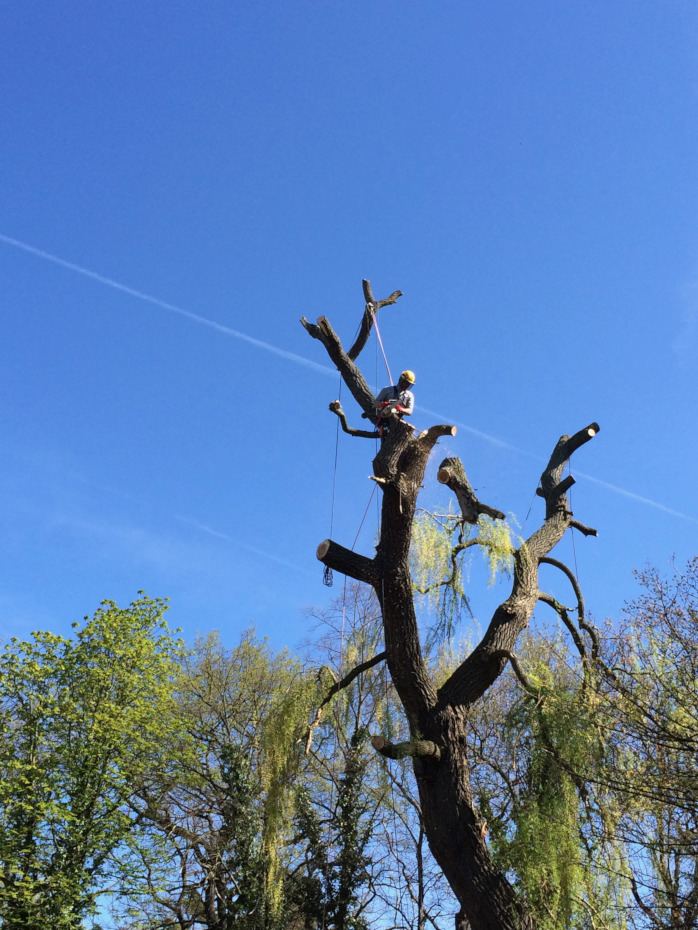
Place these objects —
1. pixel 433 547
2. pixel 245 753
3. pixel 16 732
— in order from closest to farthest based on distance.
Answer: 1. pixel 433 547
2. pixel 16 732
3. pixel 245 753

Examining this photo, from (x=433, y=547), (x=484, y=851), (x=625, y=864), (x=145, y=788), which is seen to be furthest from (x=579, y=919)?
(x=145, y=788)

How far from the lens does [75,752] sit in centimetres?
1248

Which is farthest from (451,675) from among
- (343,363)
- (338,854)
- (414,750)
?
(338,854)

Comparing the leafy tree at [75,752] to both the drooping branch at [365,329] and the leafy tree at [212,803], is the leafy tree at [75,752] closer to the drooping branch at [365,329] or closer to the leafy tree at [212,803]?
the leafy tree at [212,803]

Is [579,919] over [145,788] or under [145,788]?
under

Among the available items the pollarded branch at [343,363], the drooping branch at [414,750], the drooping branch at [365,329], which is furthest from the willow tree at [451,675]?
the drooping branch at [365,329]

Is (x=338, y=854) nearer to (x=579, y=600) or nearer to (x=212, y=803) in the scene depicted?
(x=212, y=803)

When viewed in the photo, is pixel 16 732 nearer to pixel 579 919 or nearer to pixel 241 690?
pixel 241 690

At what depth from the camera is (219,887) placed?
551 inches

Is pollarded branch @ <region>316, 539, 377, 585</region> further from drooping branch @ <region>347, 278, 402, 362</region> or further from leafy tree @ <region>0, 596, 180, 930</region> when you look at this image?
leafy tree @ <region>0, 596, 180, 930</region>

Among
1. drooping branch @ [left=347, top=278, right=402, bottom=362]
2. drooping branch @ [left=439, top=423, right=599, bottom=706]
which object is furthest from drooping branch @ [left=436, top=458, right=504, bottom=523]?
drooping branch @ [left=347, top=278, right=402, bottom=362]

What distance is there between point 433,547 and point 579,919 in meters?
3.02

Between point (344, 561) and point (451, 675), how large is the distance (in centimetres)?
129

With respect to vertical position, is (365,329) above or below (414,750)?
above
